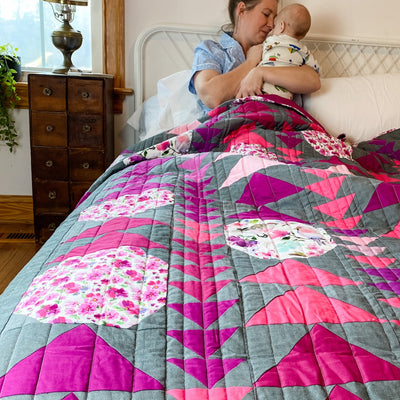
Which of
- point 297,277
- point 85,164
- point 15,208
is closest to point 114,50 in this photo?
point 85,164

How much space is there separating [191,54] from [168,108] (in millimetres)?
394

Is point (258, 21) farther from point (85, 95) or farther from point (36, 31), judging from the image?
point (36, 31)

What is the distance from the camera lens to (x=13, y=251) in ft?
6.64

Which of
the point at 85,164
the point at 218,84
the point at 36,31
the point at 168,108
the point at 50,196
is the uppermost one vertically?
the point at 36,31

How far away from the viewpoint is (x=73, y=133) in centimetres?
188

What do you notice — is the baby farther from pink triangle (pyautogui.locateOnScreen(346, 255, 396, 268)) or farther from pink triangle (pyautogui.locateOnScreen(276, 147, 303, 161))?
pink triangle (pyautogui.locateOnScreen(346, 255, 396, 268))

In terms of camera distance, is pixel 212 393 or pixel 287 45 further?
pixel 287 45

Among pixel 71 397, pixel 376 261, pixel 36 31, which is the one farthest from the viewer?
pixel 36 31

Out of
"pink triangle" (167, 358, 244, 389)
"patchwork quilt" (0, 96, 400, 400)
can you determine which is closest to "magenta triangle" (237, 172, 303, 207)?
"patchwork quilt" (0, 96, 400, 400)

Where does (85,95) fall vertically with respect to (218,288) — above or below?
above

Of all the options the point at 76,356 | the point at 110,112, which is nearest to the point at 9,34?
the point at 110,112

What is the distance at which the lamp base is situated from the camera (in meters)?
1.93

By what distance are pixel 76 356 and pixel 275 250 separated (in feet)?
1.39

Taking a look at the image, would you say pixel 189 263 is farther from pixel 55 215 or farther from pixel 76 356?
pixel 55 215
